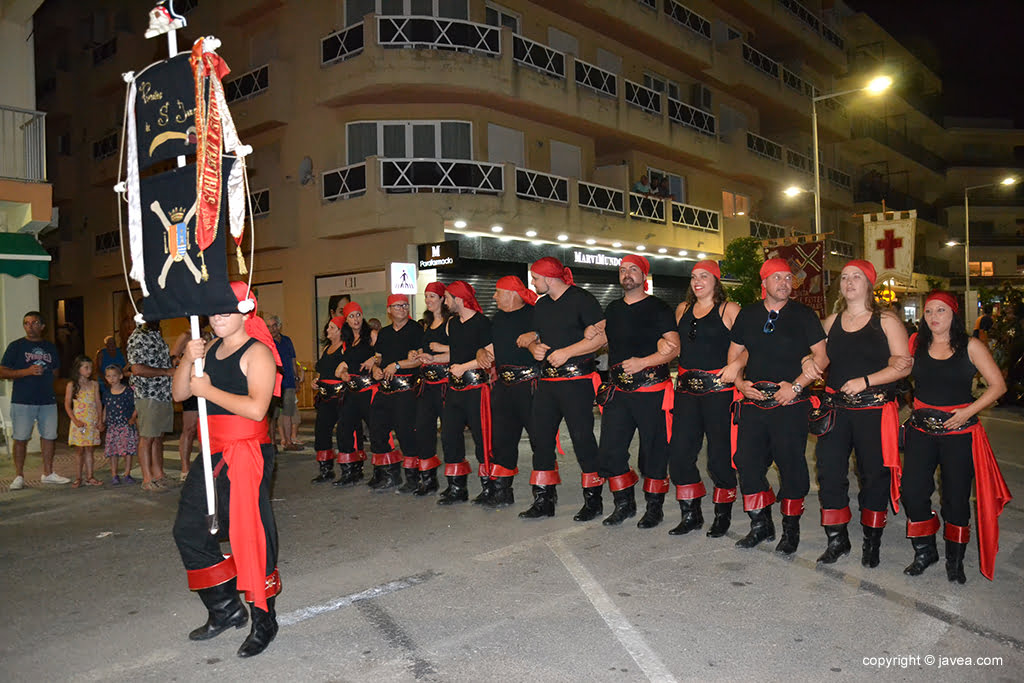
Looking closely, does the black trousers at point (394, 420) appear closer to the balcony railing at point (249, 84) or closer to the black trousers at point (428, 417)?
the black trousers at point (428, 417)

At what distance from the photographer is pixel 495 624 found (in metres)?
4.62

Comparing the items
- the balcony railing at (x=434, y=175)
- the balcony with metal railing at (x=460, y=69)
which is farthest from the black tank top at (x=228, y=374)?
the balcony with metal railing at (x=460, y=69)

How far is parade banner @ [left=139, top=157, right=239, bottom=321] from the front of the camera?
4.38 meters

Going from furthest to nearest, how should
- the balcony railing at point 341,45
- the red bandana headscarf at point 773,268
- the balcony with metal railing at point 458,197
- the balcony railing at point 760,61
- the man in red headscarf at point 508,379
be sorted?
the balcony railing at point 760,61
the balcony railing at point 341,45
the balcony with metal railing at point 458,197
the man in red headscarf at point 508,379
the red bandana headscarf at point 773,268

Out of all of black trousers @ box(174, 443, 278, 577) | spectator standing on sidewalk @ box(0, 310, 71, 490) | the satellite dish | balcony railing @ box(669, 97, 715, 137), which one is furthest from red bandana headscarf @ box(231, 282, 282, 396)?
balcony railing @ box(669, 97, 715, 137)

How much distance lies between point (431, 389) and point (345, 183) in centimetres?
1335

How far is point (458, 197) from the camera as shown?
20.0 m

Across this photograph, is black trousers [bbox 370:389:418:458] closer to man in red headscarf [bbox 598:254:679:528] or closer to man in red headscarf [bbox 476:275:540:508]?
man in red headscarf [bbox 476:275:540:508]

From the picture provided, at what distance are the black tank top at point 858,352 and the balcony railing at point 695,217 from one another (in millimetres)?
21458

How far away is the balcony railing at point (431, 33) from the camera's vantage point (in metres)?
19.6

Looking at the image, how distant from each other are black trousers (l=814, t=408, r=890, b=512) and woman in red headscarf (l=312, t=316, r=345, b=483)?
5.39 meters

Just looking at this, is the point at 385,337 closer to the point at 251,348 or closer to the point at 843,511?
the point at 251,348

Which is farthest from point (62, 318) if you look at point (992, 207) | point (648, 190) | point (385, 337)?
point (992, 207)

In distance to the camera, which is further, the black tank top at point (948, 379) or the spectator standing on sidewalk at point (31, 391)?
the spectator standing on sidewalk at point (31, 391)
